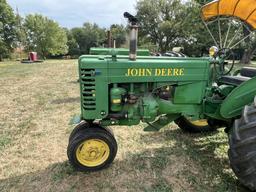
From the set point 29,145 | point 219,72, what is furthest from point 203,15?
point 29,145

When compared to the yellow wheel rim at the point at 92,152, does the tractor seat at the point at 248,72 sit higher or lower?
higher

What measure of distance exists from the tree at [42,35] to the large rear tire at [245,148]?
42.9 meters

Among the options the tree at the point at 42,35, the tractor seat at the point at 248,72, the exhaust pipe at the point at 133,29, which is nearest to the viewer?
the exhaust pipe at the point at 133,29

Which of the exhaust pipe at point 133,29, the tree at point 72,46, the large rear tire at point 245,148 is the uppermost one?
the exhaust pipe at point 133,29

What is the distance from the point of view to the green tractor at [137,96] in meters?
2.88

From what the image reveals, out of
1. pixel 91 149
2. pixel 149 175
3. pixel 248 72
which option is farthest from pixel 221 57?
pixel 91 149

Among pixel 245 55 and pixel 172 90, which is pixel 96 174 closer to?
pixel 172 90

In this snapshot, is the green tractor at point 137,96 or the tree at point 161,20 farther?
the tree at point 161,20

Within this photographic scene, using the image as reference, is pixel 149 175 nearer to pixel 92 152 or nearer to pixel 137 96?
pixel 92 152

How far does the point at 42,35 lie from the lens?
140 ft

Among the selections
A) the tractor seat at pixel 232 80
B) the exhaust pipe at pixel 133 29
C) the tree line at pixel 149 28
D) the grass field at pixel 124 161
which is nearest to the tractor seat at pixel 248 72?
the tractor seat at pixel 232 80

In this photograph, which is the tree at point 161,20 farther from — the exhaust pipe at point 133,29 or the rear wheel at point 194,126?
the exhaust pipe at point 133,29

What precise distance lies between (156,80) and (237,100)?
99 centimetres

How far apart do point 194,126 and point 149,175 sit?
1519mm
